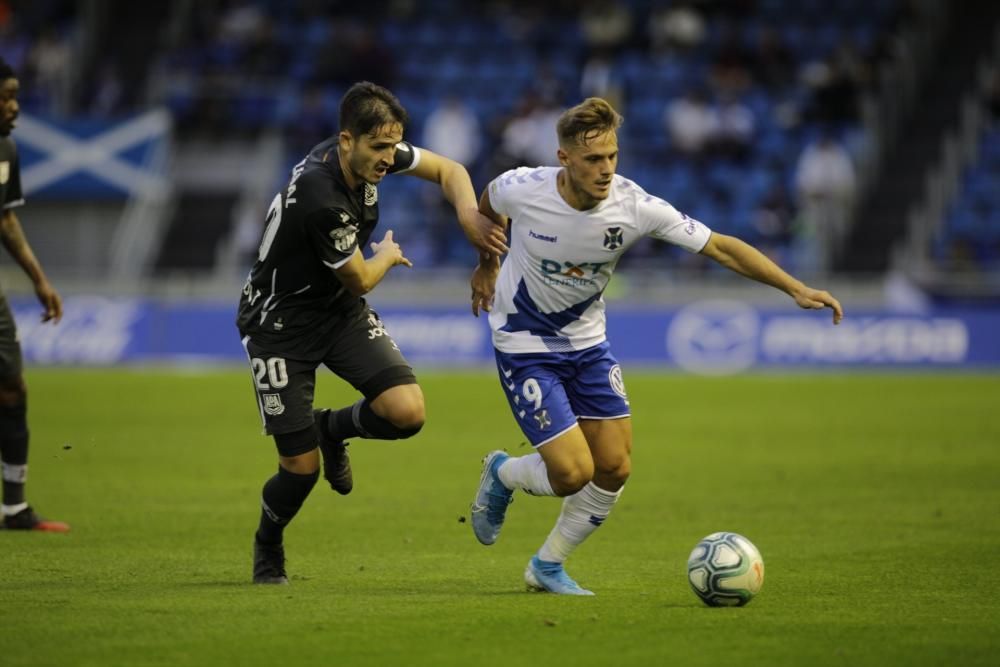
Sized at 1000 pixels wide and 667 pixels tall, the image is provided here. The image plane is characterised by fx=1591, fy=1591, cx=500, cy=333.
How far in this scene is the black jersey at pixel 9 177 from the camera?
10.1m

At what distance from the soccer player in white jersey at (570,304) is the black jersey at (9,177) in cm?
346

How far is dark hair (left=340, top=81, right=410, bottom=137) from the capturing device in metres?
7.97

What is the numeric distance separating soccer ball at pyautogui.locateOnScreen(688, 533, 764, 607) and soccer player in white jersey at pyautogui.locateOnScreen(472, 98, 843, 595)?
656 mm

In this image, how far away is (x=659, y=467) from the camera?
47.3ft

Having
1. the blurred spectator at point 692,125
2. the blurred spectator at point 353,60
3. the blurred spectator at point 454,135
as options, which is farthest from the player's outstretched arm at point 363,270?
the blurred spectator at point 353,60

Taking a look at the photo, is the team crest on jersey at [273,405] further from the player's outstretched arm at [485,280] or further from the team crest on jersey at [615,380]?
the team crest on jersey at [615,380]

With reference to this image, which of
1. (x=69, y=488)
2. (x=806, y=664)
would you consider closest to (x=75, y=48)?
(x=69, y=488)

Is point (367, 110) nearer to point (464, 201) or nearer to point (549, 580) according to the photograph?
point (464, 201)

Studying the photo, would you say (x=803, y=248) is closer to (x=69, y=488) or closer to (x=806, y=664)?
(x=69, y=488)

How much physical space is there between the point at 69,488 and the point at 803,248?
16529 millimetres

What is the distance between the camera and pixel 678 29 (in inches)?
1210

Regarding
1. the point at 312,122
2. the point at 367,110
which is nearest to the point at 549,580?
the point at 367,110

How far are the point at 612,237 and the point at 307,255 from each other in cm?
158

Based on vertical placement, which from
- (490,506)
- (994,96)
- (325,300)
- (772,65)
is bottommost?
(490,506)
